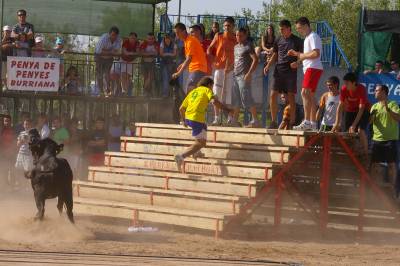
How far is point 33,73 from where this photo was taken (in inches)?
858

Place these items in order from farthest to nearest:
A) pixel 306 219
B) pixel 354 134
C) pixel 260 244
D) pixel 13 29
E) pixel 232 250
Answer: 1. pixel 13 29
2. pixel 306 219
3. pixel 354 134
4. pixel 260 244
5. pixel 232 250

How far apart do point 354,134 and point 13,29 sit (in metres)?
9.02

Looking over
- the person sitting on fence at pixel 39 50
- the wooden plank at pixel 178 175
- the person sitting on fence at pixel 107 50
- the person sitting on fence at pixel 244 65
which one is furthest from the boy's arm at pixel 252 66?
the person sitting on fence at pixel 39 50

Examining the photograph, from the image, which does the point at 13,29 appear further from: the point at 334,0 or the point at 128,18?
the point at 334,0

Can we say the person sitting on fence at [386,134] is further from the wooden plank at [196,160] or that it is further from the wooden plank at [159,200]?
the wooden plank at [159,200]

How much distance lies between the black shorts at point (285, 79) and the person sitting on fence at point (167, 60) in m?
6.52

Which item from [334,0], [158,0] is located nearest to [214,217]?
[158,0]

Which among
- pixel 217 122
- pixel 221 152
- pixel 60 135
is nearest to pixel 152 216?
pixel 221 152

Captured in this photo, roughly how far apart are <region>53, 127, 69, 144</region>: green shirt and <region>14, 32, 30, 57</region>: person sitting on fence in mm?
1829

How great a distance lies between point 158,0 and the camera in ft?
79.8

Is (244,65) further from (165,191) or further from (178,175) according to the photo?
(165,191)

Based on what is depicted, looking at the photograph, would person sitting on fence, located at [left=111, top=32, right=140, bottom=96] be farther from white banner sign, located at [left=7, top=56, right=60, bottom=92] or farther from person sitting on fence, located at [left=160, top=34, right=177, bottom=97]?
white banner sign, located at [left=7, top=56, right=60, bottom=92]

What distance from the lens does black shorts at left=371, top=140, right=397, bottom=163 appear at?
56.6 ft

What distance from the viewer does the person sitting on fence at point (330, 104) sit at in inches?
647
